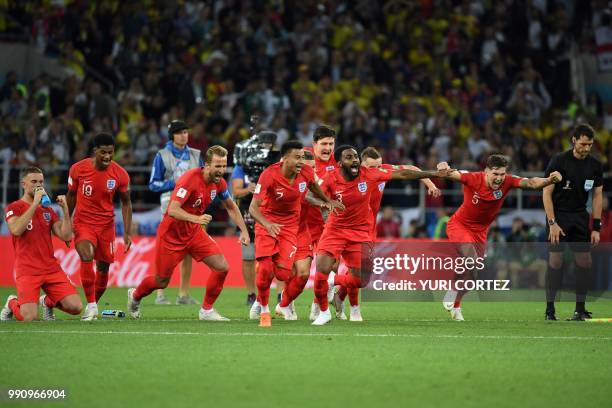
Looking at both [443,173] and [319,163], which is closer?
[443,173]

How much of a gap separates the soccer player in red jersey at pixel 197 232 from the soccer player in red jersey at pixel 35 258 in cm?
101

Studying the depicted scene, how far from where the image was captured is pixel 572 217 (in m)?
14.4

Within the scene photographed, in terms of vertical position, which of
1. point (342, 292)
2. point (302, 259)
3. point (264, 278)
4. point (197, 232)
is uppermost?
point (197, 232)

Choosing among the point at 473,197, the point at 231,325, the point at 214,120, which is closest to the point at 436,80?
the point at 214,120

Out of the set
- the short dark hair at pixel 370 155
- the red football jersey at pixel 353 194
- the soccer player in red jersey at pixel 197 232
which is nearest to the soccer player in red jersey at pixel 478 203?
the red football jersey at pixel 353 194

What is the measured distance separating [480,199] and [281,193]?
2564 mm

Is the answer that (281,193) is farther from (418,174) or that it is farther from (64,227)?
(64,227)

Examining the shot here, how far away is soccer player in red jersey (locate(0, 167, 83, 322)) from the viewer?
13.3 m

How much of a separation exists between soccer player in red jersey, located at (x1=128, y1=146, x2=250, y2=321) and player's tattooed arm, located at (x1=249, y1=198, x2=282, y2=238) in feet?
1.95

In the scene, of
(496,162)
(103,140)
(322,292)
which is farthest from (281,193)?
(496,162)

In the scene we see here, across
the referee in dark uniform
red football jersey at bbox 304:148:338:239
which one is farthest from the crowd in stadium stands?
the referee in dark uniform

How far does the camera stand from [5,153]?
22906 millimetres

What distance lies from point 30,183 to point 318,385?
19.5 feet

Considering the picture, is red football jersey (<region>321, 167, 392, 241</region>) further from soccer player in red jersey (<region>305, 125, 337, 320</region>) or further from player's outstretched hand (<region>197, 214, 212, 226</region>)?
player's outstretched hand (<region>197, 214, 212, 226</region>)
